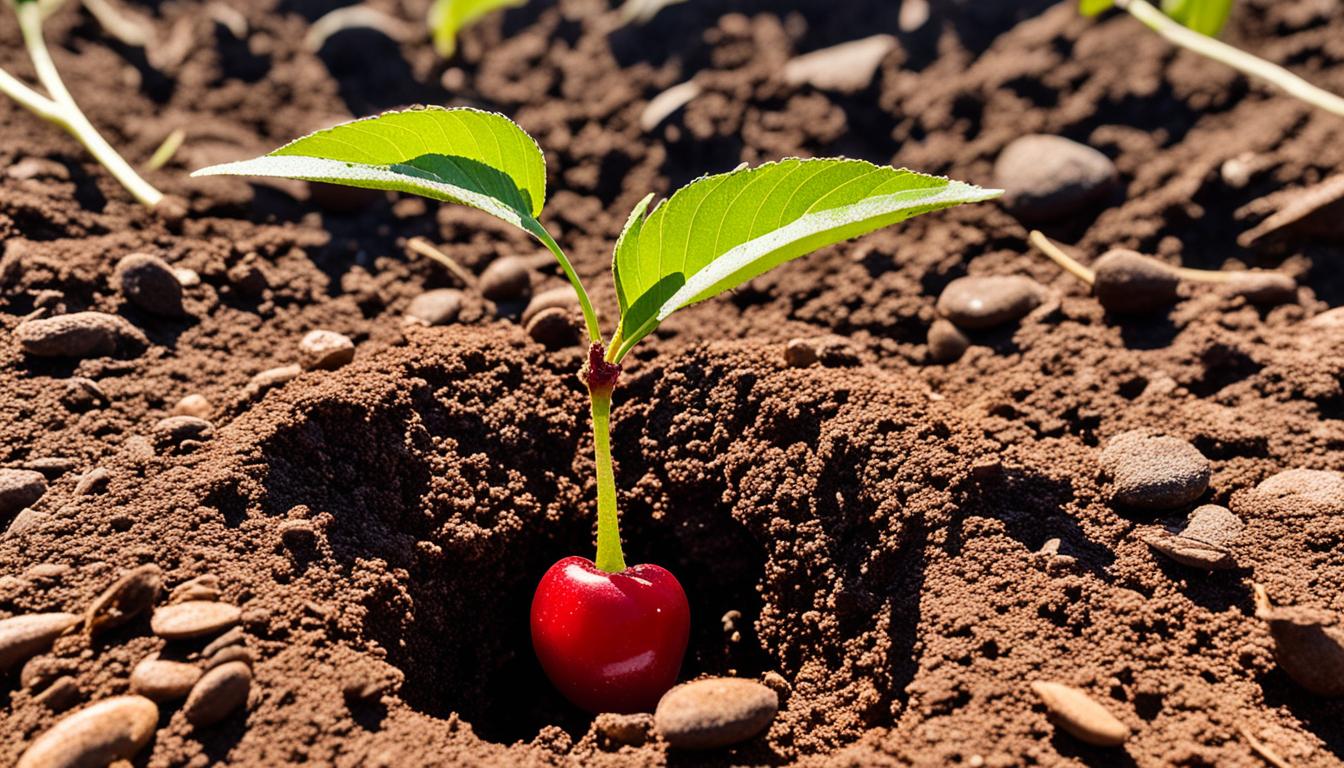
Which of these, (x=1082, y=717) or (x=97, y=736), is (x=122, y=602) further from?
(x=1082, y=717)

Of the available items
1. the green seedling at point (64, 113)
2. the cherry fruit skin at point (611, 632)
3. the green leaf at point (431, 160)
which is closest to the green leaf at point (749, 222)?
the green leaf at point (431, 160)

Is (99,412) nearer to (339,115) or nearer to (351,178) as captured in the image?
(351,178)

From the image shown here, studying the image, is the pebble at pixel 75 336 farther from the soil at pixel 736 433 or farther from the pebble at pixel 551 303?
the pebble at pixel 551 303

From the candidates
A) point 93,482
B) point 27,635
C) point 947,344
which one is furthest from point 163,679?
point 947,344

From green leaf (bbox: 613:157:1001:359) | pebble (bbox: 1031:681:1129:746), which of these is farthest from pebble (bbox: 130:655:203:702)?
pebble (bbox: 1031:681:1129:746)

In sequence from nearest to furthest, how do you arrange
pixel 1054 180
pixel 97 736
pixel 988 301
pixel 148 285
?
pixel 97 736
pixel 148 285
pixel 988 301
pixel 1054 180

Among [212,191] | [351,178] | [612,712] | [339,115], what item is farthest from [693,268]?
[339,115]
